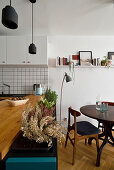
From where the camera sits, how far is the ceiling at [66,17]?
1.76 meters

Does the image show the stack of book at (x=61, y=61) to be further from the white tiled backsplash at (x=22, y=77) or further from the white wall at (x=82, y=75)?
the white tiled backsplash at (x=22, y=77)

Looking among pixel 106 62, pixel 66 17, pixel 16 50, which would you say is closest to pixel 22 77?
pixel 16 50

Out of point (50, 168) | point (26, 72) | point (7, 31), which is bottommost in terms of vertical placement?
point (50, 168)

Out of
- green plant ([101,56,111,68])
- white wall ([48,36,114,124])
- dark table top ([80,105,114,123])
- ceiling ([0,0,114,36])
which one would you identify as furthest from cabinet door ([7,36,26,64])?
green plant ([101,56,111,68])

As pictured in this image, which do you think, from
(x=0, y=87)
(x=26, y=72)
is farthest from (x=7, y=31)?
(x=0, y=87)

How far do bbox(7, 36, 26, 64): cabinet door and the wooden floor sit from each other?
7.31 ft

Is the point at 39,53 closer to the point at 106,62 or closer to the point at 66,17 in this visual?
the point at 66,17

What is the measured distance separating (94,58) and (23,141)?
9.60 ft

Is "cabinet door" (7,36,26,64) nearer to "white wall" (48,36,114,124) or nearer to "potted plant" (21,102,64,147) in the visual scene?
"white wall" (48,36,114,124)

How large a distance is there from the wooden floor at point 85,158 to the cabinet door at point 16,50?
2227mm

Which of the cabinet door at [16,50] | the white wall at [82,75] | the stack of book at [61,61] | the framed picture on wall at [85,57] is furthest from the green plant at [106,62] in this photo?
the cabinet door at [16,50]

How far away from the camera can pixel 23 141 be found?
64cm

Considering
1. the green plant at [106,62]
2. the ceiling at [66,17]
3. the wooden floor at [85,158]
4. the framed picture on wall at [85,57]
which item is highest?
the ceiling at [66,17]

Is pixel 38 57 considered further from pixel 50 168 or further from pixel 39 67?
pixel 50 168
